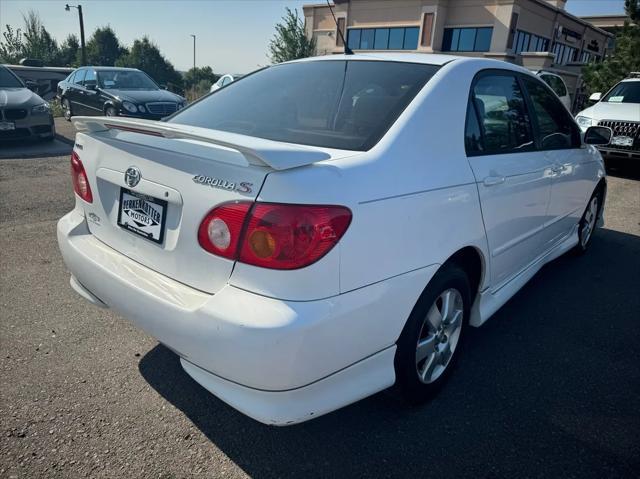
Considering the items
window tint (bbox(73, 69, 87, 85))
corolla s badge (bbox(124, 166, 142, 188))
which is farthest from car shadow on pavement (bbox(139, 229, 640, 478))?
window tint (bbox(73, 69, 87, 85))

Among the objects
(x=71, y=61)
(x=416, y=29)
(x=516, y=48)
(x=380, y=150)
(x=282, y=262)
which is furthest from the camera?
(x=71, y=61)

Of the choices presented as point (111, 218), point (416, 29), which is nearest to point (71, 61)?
point (416, 29)

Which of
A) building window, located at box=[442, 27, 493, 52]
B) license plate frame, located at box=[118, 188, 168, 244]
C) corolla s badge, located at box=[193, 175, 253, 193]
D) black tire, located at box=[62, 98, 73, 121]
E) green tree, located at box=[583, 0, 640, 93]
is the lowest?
black tire, located at box=[62, 98, 73, 121]

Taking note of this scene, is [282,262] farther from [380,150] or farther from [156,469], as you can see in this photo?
[156,469]

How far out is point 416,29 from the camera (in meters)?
32.9

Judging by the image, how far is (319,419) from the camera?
2.23 m

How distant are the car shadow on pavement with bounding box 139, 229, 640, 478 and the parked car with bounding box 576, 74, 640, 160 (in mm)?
7109

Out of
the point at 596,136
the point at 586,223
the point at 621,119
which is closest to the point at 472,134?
the point at 596,136

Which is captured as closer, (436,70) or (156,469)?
(156,469)

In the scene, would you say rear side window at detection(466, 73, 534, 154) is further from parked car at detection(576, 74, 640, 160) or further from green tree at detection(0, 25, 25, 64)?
green tree at detection(0, 25, 25, 64)

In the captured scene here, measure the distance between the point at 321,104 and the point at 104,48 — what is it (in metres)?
74.0

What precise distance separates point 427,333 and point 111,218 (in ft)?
5.30

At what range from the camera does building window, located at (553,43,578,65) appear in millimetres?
35822

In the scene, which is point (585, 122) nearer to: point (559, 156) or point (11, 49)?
point (559, 156)
